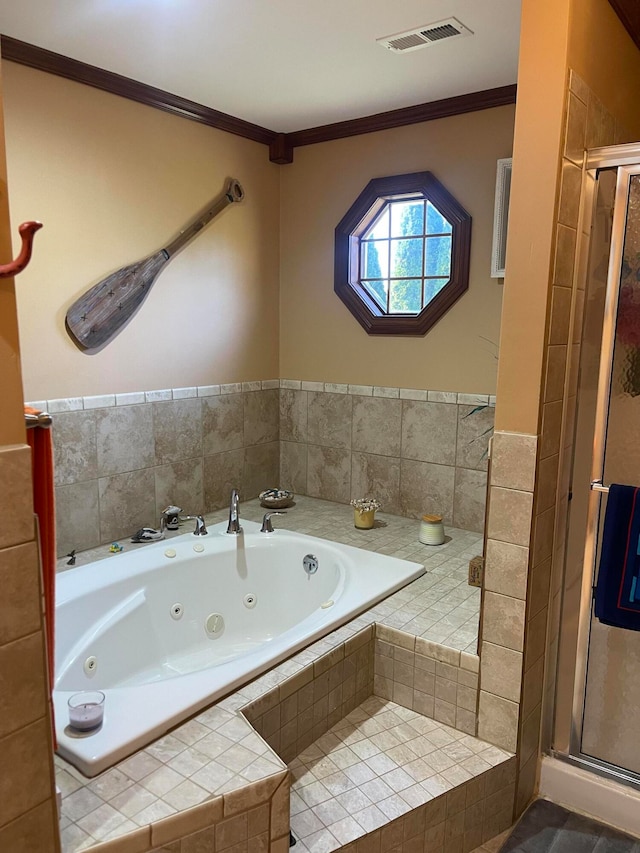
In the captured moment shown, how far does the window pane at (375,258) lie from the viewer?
339 cm

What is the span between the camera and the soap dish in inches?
137

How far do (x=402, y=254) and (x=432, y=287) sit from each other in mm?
256

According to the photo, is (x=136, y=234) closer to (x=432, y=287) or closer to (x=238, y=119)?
(x=238, y=119)

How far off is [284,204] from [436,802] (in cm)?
305

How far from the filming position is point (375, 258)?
3428 mm

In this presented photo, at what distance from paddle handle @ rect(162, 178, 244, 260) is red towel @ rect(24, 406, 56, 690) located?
207 cm

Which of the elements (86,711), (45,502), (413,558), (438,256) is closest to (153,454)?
(413,558)

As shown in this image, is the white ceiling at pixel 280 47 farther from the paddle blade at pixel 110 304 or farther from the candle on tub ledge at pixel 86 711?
the candle on tub ledge at pixel 86 711

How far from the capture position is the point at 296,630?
2105 mm

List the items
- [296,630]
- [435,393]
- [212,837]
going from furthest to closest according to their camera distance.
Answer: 1. [435,393]
2. [296,630]
3. [212,837]

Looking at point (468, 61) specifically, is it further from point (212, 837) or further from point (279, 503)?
point (212, 837)

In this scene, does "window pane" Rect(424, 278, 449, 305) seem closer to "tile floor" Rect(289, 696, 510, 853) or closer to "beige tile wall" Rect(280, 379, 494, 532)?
"beige tile wall" Rect(280, 379, 494, 532)

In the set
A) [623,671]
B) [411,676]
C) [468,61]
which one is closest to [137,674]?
[411,676]

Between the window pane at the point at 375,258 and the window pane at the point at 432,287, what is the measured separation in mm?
267
